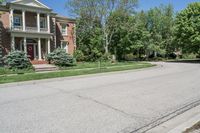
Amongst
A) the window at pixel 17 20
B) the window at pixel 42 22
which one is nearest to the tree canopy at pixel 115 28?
the window at pixel 42 22

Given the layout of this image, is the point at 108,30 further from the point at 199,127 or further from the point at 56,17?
the point at 199,127

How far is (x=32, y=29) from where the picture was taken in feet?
96.6

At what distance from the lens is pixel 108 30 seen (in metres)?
37.4

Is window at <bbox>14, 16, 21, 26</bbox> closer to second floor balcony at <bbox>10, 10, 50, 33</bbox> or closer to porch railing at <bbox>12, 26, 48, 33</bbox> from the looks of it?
second floor balcony at <bbox>10, 10, 50, 33</bbox>

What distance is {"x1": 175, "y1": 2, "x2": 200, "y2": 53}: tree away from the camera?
126 feet

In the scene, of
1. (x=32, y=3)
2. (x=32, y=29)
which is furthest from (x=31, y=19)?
(x=32, y=3)

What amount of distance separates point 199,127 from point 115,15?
103 ft

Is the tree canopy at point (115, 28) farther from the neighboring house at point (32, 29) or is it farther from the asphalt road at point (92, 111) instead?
the asphalt road at point (92, 111)

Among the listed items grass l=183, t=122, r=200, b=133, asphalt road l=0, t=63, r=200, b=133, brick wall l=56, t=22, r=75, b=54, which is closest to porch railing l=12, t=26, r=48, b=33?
brick wall l=56, t=22, r=75, b=54

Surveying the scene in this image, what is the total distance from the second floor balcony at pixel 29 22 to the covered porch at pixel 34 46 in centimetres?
123

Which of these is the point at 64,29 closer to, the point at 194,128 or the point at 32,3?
the point at 32,3

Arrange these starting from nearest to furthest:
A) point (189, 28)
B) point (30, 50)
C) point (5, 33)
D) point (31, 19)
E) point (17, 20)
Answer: point (5, 33)
point (17, 20)
point (31, 19)
point (30, 50)
point (189, 28)

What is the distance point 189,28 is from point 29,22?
81.7 ft

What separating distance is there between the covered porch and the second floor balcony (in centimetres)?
123
